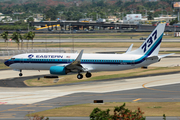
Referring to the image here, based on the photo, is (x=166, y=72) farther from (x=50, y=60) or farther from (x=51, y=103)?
(x=51, y=103)

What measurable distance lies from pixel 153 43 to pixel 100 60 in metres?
11.3

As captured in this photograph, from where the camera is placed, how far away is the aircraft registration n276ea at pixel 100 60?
61.9 m

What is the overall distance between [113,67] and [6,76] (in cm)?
2705

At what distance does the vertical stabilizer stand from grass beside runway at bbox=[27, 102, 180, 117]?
1776 cm

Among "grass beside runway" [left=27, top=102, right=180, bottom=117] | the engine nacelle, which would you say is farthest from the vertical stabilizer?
"grass beside runway" [left=27, top=102, right=180, bottom=117]

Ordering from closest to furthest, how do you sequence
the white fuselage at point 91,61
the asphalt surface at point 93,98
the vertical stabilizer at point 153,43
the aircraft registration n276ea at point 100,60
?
the asphalt surface at point 93,98
the vertical stabilizer at point 153,43
the aircraft registration n276ea at point 100,60
the white fuselage at point 91,61

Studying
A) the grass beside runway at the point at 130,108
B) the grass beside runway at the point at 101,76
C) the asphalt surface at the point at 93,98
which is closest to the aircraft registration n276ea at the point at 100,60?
the grass beside runway at the point at 101,76

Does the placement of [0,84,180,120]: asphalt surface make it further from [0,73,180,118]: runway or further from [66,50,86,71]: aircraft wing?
[66,50,86,71]: aircraft wing

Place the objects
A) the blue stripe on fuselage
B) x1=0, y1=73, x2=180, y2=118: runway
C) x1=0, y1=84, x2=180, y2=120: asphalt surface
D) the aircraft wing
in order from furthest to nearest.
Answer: the blue stripe on fuselage < the aircraft wing < x1=0, y1=73, x2=180, y2=118: runway < x1=0, y1=84, x2=180, y2=120: asphalt surface

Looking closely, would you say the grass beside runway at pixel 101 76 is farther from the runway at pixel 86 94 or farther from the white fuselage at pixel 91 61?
the runway at pixel 86 94

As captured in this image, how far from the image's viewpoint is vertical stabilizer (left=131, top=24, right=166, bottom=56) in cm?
6156

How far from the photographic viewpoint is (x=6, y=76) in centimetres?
7431

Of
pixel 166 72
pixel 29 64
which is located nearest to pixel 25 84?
pixel 29 64

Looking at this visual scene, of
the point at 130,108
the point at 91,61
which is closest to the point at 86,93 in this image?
the point at 91,61
